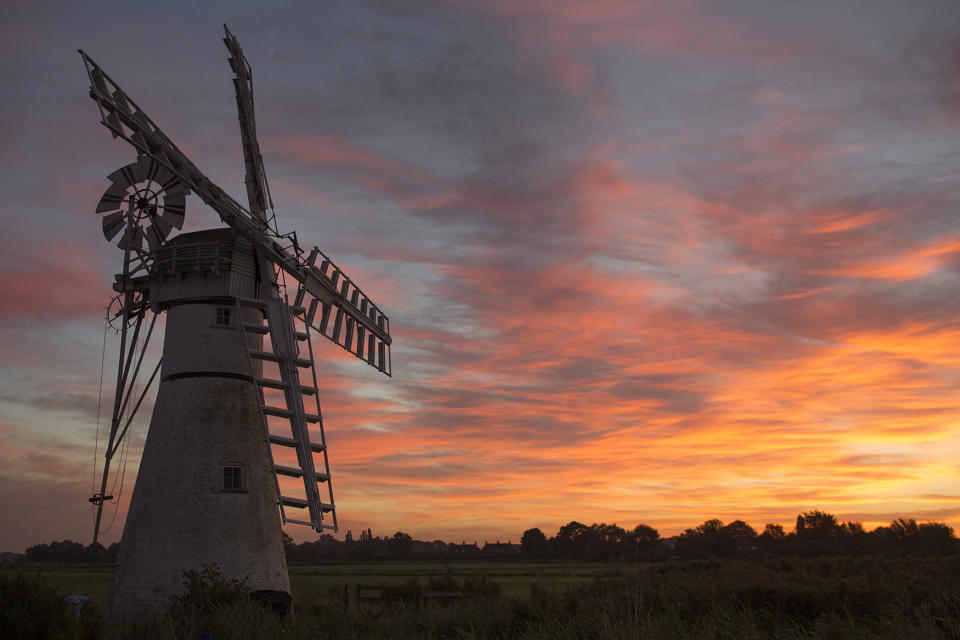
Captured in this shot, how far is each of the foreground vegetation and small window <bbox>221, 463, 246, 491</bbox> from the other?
287cm

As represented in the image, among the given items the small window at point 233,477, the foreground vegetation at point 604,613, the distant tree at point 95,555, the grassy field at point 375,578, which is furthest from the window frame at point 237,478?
the distant tree at point 95,555

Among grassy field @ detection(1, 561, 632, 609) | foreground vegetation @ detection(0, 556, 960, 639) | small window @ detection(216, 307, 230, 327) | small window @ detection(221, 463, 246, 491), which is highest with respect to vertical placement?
small window @ detection(216, 307, 230, 327)

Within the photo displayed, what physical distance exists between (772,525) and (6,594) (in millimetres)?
118588

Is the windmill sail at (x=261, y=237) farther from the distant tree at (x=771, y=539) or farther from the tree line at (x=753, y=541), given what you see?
the distant tree at (x=771, y=539)

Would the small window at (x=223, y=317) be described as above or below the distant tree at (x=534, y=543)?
above

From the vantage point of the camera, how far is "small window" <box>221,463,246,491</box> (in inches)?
973

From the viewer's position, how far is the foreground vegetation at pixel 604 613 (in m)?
12.4

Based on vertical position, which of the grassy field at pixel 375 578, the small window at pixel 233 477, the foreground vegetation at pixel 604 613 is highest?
the small window at pixel 233 477

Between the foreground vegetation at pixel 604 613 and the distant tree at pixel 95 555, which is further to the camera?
the distant tree at pixel 95 555

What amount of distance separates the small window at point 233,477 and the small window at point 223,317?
4748 mm

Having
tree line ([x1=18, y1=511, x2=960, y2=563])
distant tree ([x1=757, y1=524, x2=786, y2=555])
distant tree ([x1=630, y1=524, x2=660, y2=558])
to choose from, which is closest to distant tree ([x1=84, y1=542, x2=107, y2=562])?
tree line ([x1=18, y1=511, x2=960, y2=563])

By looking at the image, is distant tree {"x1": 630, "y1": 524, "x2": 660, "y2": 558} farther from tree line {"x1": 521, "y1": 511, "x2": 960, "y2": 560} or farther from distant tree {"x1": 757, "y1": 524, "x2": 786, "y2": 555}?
distant tree {"x1": 757, "y1": 524, "x2": 786, "y2": 555}

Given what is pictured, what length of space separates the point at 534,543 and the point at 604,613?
12946 centimetres

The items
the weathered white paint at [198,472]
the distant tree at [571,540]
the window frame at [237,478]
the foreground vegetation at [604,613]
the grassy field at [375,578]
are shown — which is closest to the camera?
the foreground vegetation at [604,613]
